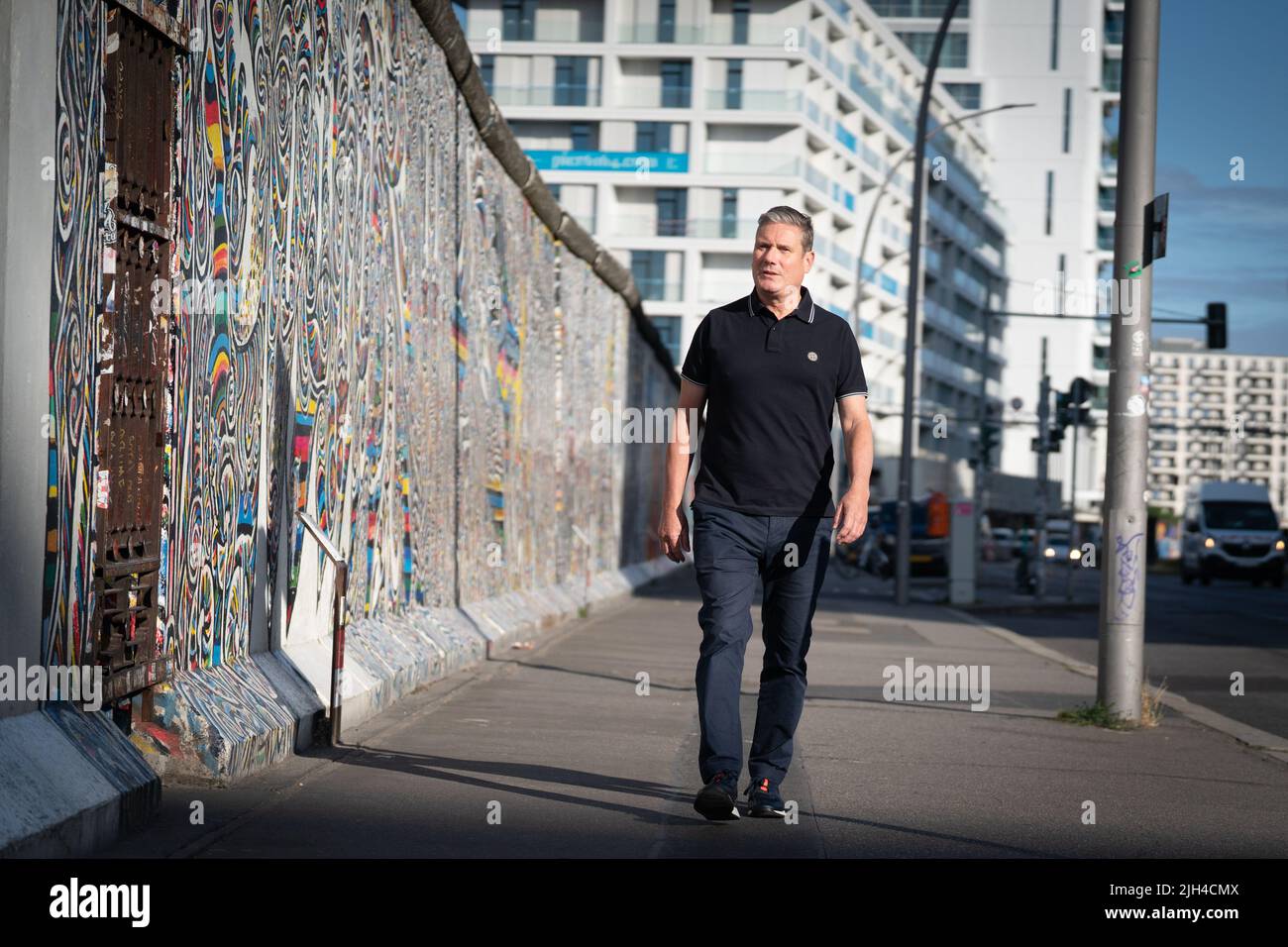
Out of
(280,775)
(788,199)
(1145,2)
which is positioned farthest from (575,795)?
(788,199)

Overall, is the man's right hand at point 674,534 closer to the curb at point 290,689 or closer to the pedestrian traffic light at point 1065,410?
the curb at point 290,689

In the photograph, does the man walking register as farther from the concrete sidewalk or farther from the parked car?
the parked car

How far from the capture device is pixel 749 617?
6383 millimetres

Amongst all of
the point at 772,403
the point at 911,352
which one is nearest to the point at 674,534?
the point at 772,403

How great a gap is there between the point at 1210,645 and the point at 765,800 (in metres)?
14.4

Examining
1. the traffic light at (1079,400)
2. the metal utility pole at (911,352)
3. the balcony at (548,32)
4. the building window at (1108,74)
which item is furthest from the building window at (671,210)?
the metal utility pole at (911,352)

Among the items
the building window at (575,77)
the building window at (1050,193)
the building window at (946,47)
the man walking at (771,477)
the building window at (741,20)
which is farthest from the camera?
the building window at (1050,193)

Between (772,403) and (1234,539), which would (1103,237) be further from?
(772,403)

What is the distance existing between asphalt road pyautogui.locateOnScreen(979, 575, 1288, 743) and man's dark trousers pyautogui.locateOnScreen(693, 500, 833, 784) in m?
5.16

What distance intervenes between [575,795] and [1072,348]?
4305 inches

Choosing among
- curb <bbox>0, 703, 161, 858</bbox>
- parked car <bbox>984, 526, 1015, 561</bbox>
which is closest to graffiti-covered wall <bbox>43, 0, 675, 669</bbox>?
curb <bbox>0, 703, 161, 858</bbox>

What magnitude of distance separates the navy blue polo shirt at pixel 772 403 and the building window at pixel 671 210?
70.6 metres

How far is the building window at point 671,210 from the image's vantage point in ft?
251

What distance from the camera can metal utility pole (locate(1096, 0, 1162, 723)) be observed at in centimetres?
1022
